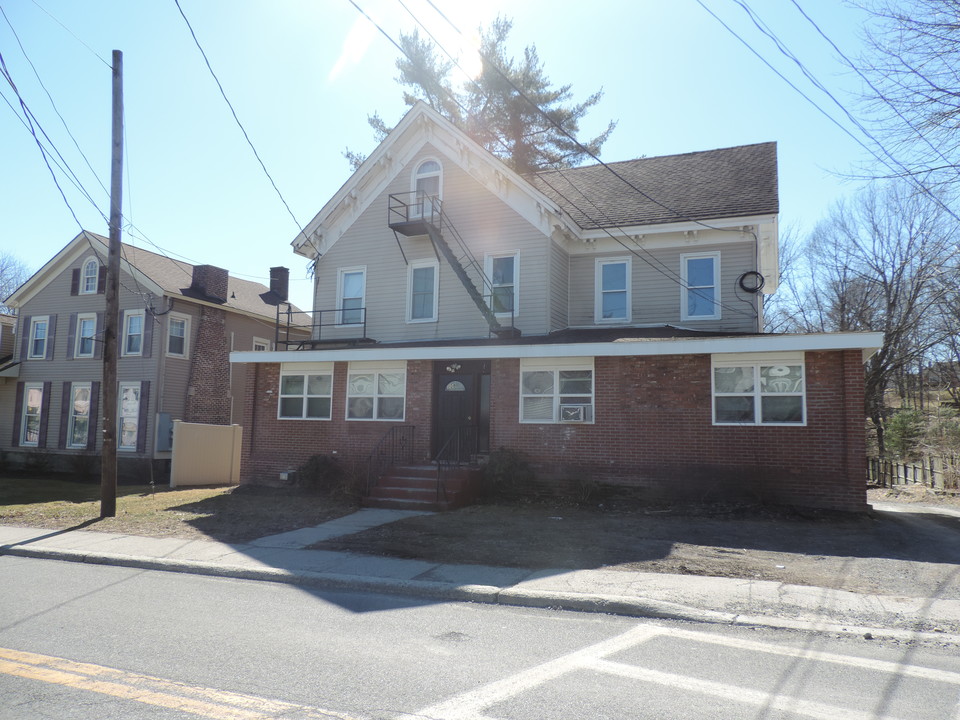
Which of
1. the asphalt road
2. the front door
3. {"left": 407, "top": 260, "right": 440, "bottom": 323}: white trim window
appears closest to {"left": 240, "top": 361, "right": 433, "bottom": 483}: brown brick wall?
the front door

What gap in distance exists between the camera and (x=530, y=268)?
1848 centimetres

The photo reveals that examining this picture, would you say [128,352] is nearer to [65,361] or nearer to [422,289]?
[65,361]

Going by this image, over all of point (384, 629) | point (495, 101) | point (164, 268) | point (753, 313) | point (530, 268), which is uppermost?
point (495, 101)

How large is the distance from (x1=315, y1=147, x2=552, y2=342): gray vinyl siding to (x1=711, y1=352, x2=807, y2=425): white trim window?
16.8 ft

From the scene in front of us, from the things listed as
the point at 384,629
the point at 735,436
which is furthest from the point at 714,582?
the point at 735,436

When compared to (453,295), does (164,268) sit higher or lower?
higher

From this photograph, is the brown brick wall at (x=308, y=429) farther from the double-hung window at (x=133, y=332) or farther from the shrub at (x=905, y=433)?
the shrub at (x=905, y=433)

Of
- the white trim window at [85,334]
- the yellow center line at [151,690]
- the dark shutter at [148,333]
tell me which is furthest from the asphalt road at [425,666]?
the white trim window at [85,334]

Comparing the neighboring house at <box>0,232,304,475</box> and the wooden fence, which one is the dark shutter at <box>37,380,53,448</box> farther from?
the wooden fence

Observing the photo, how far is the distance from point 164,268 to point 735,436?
22917 millimetres

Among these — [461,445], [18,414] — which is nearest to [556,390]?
[461,445]

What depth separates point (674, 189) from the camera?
19.7 m

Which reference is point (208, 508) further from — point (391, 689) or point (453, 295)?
point (391, 689)

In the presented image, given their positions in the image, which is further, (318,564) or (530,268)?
(530,268)
